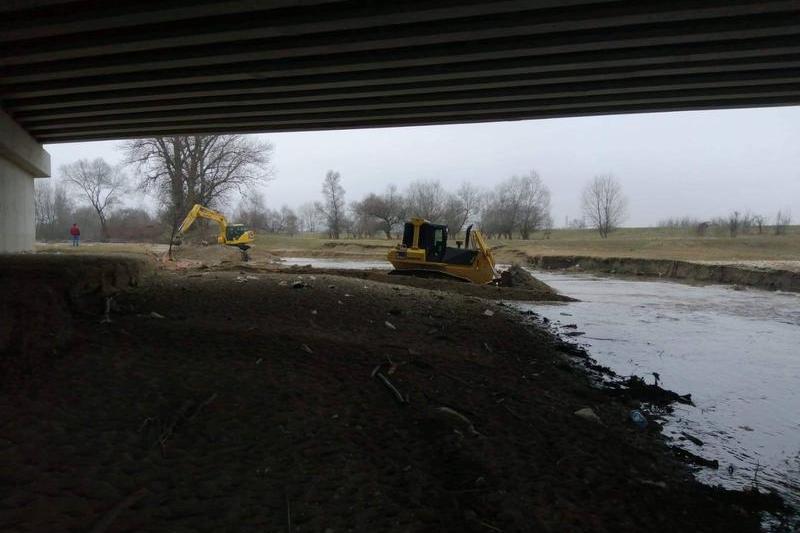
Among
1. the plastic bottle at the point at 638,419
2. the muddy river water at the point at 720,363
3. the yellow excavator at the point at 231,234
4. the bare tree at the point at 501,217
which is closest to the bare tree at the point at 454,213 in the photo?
the bare tree at the point at 501,217

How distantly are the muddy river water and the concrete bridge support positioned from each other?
16316 mm

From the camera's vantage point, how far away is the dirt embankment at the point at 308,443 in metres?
3.28

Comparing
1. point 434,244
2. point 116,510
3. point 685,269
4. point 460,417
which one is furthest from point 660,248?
point 116,510

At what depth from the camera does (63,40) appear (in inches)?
404

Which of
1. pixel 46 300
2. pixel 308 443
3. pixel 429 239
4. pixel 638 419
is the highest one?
pixel 429 239

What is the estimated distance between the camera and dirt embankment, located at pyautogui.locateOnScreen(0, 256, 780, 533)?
3.28m

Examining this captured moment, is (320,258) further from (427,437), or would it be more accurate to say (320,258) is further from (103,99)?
(427,437)

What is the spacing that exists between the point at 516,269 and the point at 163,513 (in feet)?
62.6

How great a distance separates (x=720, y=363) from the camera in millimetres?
9320

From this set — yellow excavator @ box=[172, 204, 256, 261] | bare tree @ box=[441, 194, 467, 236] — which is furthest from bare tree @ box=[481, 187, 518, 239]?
yellow excavator @ box=[172, 204, 256, 261]

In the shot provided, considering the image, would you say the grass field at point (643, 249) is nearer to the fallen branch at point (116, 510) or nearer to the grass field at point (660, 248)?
the grass field at point (660, 248)

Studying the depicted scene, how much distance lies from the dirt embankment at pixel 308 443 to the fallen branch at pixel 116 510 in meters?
0.01

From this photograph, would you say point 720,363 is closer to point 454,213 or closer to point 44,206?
point 454,213

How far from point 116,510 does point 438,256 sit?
57.8ft
